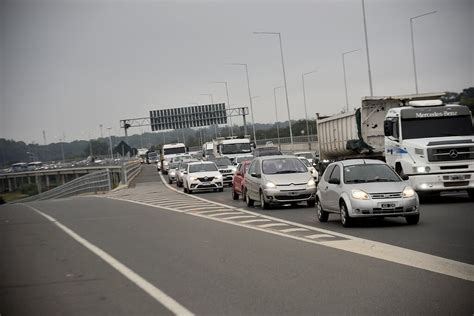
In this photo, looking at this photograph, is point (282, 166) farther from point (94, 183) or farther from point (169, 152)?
point (169, 152)

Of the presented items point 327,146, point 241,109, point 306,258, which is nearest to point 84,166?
point 241,109

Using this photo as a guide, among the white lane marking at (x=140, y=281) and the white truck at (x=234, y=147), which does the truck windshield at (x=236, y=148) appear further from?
the white lane marking at (x=140, y=281)

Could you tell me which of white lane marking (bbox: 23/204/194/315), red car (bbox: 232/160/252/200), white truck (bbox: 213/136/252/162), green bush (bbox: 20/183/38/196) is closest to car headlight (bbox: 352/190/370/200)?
white lane marking (bbox: 23/204/194/315)

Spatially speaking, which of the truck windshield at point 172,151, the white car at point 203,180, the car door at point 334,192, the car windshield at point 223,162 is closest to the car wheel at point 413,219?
the car door at point 334,192

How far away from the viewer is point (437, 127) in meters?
23.1

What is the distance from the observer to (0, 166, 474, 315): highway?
853cm

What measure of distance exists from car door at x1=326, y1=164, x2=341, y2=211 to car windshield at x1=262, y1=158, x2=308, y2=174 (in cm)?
609

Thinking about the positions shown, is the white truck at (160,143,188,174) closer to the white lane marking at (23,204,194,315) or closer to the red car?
the red car

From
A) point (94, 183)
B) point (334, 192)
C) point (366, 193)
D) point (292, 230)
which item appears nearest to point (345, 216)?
point (366, 193)

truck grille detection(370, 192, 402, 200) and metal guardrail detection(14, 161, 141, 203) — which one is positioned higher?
truck grille detection(370, 192, 402, 200)

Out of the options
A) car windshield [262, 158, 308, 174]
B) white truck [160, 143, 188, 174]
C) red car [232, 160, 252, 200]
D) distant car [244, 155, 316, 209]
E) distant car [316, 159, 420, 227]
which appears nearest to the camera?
distant car [316, 159, 420, 227]

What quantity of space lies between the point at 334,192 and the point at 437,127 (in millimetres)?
6975

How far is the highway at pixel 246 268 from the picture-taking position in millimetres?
8531

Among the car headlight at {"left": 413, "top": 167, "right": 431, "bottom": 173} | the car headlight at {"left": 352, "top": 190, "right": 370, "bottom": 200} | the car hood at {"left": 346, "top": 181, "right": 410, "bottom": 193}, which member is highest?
the car hood at {"left": 346, "top": 181, "right": 410, "bottom": 193}
